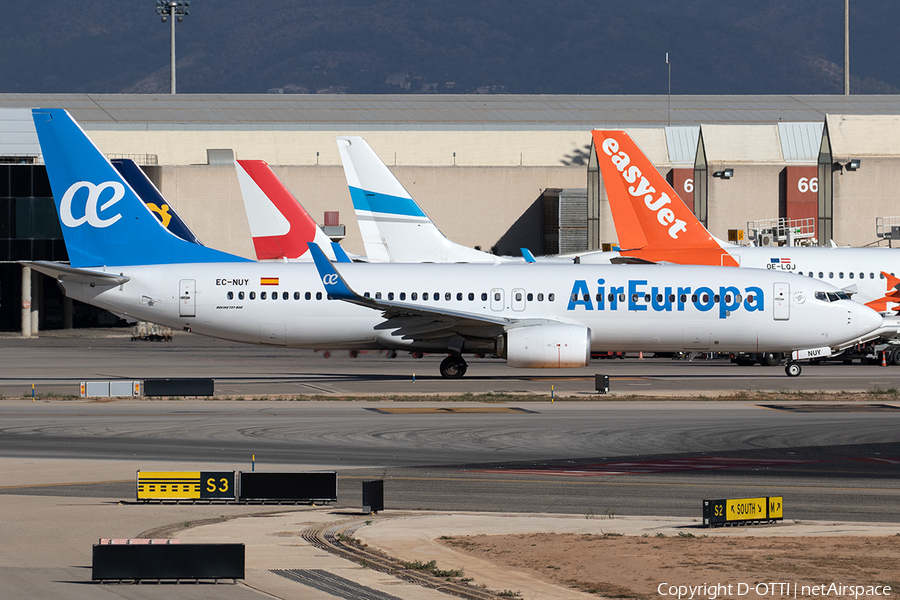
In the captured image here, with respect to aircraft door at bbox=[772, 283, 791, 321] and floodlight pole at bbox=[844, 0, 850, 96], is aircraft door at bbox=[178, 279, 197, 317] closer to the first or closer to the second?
aircraft door at bbox=[772, 283, 791, 321]

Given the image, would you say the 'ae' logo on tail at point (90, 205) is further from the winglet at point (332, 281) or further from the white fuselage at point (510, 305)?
the winglet at point (332, 281)

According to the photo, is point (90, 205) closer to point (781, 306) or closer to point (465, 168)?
point (781, 306)

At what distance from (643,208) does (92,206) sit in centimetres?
2879

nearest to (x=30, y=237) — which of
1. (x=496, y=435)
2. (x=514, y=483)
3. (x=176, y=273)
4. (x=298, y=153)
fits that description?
(x=298, y=153)

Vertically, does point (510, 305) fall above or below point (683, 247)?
below

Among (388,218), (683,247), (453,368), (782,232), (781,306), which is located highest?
(782,232)

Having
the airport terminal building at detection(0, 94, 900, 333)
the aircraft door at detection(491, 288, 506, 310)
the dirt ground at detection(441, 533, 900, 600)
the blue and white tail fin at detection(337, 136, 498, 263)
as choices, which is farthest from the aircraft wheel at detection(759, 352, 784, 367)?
the dirt ground at detection(441, 533, 900, 600)

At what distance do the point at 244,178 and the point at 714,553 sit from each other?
148ft

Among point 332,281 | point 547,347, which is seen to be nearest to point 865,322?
point 547,347

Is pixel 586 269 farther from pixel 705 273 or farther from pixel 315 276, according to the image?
pixel 315 276

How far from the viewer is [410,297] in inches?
1604

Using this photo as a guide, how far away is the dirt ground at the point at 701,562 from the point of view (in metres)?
13.1

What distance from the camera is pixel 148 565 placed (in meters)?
13.3

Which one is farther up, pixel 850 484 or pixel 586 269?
pixel 586 269
